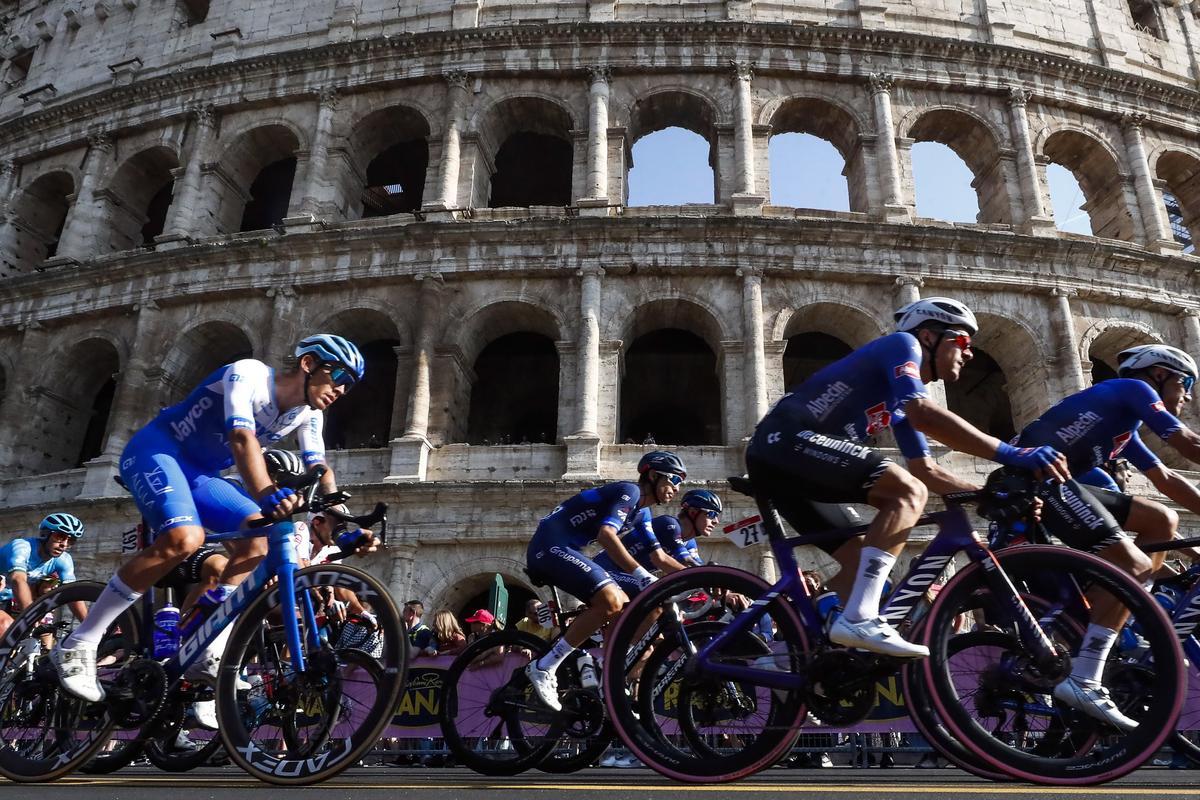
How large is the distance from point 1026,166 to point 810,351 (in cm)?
583

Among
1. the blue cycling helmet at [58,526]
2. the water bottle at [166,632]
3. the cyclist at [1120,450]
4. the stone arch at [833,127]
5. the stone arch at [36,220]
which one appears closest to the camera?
the water bottle at [166,632]

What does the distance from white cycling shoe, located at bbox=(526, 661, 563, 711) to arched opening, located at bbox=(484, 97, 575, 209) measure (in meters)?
14.7

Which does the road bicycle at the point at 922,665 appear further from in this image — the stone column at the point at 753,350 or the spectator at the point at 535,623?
the stone column at the point at 753,350

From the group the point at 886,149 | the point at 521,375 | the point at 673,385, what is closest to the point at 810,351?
the point at 673,385

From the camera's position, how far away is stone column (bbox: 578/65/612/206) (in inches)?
669

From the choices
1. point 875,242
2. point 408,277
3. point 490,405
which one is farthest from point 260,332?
point 875,242

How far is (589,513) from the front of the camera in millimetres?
5430

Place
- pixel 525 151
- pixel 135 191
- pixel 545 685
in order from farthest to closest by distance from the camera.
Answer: pixel 525 151, pixel 135 191, pixel 545 685

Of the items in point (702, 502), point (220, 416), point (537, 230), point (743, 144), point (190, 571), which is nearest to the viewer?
point (220, 416)

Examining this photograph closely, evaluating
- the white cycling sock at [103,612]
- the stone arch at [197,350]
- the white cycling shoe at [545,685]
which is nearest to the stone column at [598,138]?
the stone arch at [197,350]

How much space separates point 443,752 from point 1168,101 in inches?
844

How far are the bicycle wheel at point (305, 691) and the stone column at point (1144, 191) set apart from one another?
19039 millimetres

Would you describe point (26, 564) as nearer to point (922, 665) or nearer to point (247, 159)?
point (922, 665)

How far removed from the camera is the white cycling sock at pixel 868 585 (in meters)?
3.21
